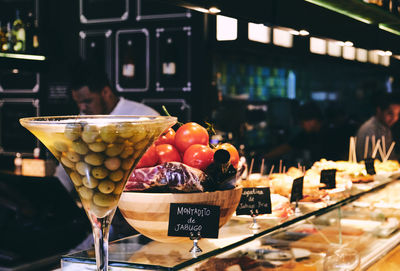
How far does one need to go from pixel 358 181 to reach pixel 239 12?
139 centimetres

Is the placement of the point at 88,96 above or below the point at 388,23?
below

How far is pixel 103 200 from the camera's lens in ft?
3.99

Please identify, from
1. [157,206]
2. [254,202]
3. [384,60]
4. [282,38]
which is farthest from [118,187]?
[384,60]

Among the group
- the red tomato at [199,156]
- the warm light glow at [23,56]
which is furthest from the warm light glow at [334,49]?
the red tomato at [199,156]

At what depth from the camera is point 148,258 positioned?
1.46 metres

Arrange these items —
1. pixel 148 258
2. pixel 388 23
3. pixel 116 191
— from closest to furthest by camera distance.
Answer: pixel 116 191 < pixel 148 258 < pixel 388 23

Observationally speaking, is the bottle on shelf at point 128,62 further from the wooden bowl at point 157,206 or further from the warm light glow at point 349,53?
the wooden bowl at point 157,206

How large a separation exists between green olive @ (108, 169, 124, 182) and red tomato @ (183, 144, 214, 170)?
44 centimetres

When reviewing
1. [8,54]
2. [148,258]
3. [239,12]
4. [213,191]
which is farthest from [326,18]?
[8,54]

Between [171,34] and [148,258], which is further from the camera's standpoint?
[171,34]

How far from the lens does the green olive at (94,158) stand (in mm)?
1164

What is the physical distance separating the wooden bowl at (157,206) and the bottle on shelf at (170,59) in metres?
4.32

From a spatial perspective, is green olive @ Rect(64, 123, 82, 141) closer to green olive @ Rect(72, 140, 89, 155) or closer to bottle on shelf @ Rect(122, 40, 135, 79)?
green olive @ Rect(72, 140, 89, 155)

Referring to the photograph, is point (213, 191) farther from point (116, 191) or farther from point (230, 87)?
point (230, 87)
